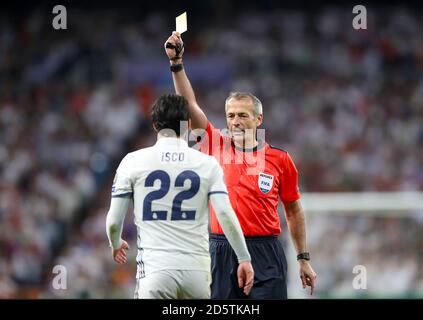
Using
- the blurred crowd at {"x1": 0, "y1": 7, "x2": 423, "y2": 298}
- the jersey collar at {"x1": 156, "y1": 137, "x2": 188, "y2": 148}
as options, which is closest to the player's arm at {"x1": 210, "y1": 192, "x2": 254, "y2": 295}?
the jersey collar at {"x1": 156, "y1": 137, "x2": 188, "y2": 148}

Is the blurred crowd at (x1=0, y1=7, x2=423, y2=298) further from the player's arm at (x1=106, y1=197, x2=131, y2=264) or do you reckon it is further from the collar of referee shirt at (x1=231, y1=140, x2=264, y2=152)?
the player's arm at (x1=106, y1=197, x2=131, y2=264)

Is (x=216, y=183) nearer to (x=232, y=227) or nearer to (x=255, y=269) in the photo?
(x=232, y=227)

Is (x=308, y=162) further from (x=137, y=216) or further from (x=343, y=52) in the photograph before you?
(x=137, y=216)

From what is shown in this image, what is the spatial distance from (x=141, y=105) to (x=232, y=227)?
36.7ft

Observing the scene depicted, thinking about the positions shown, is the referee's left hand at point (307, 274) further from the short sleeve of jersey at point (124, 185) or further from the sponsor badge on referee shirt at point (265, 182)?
the short sleeve of jersey at point (124, 185)

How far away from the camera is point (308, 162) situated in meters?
14.2

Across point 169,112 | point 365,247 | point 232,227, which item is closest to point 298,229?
point 232,227

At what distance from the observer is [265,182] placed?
5914mm

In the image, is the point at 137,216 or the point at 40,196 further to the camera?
the point at 40,196

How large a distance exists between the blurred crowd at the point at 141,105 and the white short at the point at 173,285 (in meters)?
7.49

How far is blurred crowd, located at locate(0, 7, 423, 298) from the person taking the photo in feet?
44.5
